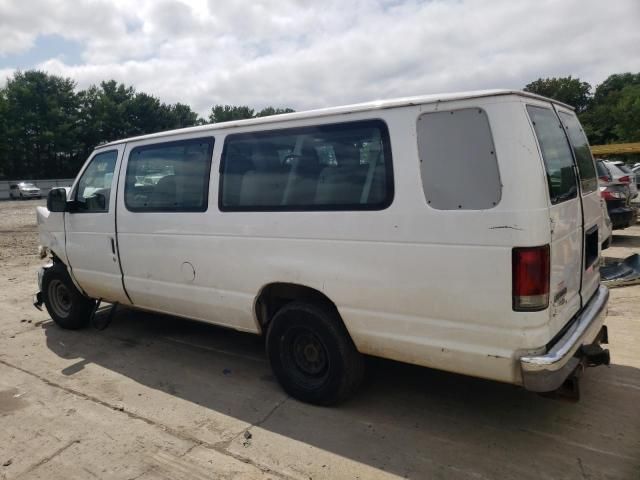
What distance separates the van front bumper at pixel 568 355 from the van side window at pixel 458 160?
887 mm

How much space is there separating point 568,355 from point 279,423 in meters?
1.93

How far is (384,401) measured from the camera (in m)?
3.61

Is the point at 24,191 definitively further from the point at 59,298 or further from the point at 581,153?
the point at 581,153

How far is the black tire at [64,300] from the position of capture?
5.53 meters

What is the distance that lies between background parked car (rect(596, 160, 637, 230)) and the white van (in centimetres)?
617

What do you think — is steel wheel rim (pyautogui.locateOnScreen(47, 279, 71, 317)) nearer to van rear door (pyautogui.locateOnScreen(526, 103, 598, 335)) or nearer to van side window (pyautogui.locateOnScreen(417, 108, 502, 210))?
van side window (pyautogui.locateOnScreen(417, 108, 502, 210))

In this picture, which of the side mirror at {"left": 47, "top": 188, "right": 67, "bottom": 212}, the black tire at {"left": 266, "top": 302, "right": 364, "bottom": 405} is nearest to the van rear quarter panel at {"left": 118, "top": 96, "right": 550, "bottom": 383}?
the black tire at {"left": 266, "top": 302, "right": 364, "bottom": 405}

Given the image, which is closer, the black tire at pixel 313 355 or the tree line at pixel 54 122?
the black tire at pixel 313 355

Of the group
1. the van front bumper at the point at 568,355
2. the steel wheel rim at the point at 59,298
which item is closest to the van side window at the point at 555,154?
the van front bumper at the point at 568,355

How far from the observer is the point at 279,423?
3385mm

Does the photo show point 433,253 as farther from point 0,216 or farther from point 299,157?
point 0,216

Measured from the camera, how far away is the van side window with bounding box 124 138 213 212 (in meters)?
3.99

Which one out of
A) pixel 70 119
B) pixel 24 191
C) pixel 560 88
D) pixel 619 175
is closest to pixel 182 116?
pixel 70 119

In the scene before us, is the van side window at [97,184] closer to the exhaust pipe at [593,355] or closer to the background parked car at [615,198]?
the exhaust pipe at [593,355]
